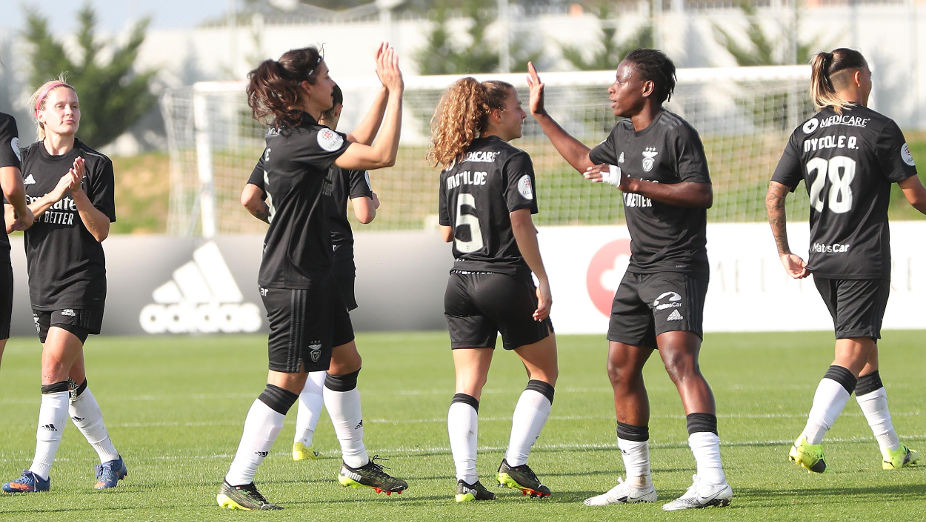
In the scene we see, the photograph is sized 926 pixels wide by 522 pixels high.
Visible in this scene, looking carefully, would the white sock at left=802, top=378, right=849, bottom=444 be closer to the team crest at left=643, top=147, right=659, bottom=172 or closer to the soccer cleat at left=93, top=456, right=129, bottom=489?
the team crest at left=643, top=147, right=659, bottom=172

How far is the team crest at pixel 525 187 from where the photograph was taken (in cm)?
609

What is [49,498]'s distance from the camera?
21.4 ft

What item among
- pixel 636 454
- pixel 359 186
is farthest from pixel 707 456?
pixel 359 186

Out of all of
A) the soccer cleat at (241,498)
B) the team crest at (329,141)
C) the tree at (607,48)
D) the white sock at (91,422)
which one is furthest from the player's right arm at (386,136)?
the tree at (607,48)

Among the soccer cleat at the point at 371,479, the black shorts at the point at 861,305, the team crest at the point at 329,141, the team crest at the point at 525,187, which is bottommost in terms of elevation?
the soccer cleat at the point at 371,479

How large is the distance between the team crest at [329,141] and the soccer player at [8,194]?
5.18 feet

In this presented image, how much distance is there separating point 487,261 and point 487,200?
0.32 meters

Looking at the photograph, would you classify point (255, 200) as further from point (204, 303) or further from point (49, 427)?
point (204, 303)

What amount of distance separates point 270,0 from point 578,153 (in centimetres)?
5117

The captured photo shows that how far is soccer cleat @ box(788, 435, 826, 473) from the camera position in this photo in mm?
6594

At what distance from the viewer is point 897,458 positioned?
7086 mm

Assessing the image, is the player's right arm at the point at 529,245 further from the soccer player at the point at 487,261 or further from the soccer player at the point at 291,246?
the soccer player at the point at 291,246

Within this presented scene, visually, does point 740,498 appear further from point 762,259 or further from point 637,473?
point 762,259

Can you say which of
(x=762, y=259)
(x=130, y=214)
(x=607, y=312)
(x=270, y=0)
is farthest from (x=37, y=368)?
(x=270, y=0)
